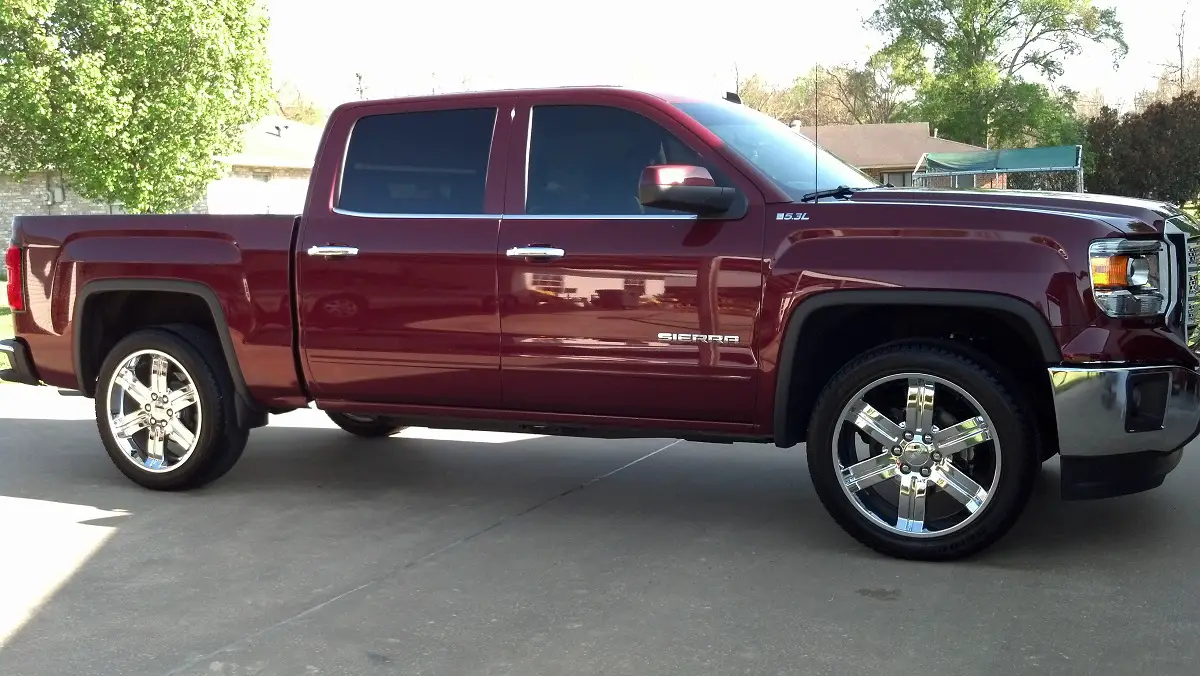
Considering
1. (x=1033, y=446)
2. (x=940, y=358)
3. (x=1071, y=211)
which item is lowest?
(x=1033, y=446)

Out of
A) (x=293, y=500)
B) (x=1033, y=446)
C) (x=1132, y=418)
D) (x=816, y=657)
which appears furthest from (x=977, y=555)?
(x=293, y=500)

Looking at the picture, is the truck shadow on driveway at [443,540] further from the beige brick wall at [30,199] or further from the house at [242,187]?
the beige brick wall at [30,199]

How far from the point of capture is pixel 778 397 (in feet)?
16.9

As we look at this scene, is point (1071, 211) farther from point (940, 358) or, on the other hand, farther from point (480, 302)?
point (480, 302)

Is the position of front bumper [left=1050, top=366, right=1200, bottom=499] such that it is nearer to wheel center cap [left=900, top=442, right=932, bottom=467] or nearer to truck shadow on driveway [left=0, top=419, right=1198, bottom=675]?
truck shadow on driveway [left=0, top=419, right=1198, bottom=675]

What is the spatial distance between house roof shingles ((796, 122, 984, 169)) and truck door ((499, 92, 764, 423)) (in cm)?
5070

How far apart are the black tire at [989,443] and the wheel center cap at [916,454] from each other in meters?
0.26

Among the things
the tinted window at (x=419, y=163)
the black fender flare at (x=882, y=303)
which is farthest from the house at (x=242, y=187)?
the black fender flare at (x=882, y=303)

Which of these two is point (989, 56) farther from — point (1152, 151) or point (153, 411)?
point (153, 411)

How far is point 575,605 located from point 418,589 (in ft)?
2.14

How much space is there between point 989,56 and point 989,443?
206 ft

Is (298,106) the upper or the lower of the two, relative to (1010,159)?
upper

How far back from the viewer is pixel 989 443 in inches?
196

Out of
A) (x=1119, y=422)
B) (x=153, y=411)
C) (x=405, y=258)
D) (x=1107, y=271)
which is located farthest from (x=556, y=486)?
(x=1107, y=271)
